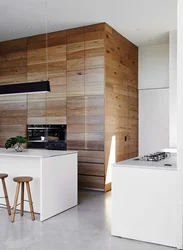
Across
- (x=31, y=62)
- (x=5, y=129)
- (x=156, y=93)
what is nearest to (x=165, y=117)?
(x=156, y=93)

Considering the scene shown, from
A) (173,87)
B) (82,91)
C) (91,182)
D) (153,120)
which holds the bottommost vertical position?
(91,182)

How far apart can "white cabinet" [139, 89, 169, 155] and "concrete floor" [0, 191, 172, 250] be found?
324 cm

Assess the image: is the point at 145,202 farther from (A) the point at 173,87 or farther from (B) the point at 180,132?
(A) the point at 173,87

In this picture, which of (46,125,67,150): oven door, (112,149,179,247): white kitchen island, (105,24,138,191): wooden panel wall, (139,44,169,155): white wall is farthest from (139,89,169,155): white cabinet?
(112,149,179,247): white kitchen island

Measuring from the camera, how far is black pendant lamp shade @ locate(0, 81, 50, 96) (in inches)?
173

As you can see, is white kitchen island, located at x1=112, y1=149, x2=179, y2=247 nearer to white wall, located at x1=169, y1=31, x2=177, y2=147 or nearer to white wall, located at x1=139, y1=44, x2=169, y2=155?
white wall, located at x1=169, y1=31, x2=177, y2=147

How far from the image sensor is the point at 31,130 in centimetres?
639

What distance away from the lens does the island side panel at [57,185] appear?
3801mm

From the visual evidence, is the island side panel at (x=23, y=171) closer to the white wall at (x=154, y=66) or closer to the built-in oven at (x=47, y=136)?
the built-in oven at (x=47, y=136)

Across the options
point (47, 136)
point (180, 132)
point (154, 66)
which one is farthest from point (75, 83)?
point (180, 132)

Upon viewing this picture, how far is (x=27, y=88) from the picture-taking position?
4535mm

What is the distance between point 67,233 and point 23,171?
→ 4.56ft

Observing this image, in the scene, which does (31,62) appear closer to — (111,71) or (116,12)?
(111,71)

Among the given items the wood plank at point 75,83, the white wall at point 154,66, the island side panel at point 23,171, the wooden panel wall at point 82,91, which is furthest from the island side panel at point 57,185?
the white wall at point 154,66
